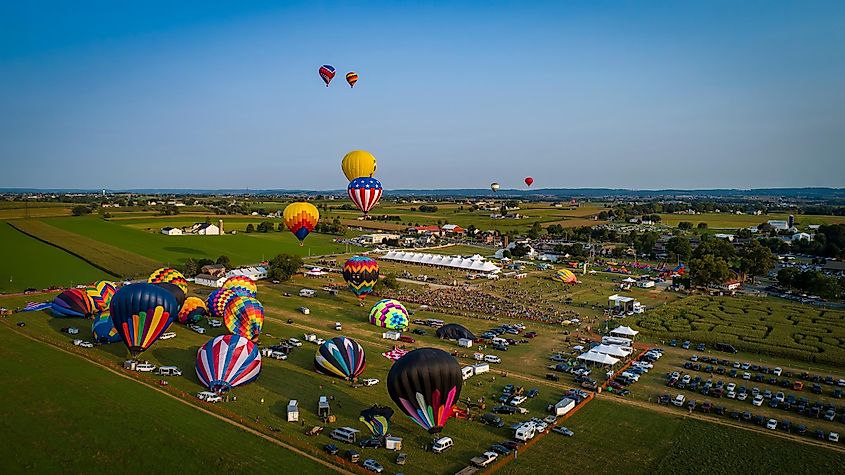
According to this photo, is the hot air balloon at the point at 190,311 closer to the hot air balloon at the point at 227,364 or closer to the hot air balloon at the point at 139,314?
the hot air balloon at the point at 139,314

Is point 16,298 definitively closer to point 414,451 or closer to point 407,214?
point 414,451

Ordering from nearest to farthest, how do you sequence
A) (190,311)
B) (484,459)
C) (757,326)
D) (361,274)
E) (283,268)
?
(484,459) < (190,311) < (757,326) < (361,274) < (283,268)

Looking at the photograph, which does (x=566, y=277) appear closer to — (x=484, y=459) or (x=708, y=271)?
(x=708, y=271)

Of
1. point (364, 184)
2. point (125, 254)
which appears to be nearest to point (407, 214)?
point (125, 254)

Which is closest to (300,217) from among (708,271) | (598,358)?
(598,358)

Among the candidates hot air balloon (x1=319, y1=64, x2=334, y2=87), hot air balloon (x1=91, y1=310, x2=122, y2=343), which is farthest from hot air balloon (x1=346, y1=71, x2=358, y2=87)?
hot air balloon (x1=91, y1=310, x2=122, y2=343)
